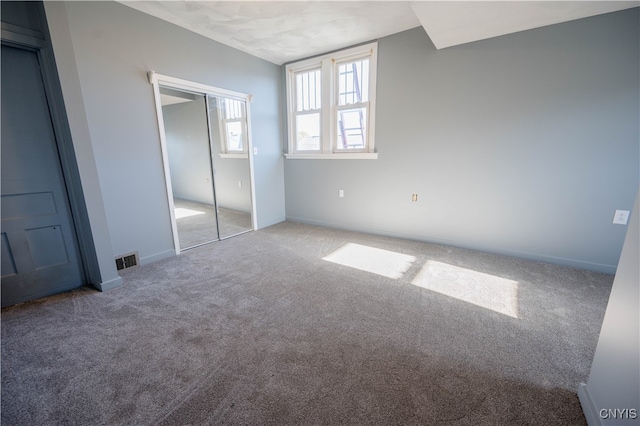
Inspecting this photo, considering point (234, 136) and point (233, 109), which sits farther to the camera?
point (234, 136)

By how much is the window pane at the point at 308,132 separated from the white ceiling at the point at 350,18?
103 centimetres

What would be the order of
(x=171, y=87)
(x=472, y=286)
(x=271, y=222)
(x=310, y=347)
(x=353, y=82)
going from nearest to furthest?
1. (x=310, y=347)
2. (x=472, y=286)
3. (x=171, y=87)
4. (x=353, y=82)
5. (x=271, y=222)

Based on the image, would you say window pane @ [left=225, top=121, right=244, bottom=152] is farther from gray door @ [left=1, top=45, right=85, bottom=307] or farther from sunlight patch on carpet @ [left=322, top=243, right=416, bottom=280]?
sunlight patch on carpet @ [left=322, top=243, right=416, bottom=280]

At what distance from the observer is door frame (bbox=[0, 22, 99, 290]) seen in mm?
1952

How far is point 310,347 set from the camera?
1646mm

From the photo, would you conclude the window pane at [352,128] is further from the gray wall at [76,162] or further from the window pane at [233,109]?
the gray wall at [76,162]

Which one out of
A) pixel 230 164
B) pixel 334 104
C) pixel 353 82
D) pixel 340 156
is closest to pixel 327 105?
pixel 334 104

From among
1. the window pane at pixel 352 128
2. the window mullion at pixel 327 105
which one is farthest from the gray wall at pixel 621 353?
the window mullion at pixel 327 105

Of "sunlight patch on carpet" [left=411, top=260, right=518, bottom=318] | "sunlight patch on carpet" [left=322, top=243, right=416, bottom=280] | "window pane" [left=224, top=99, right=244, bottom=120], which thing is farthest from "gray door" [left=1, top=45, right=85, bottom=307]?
"sunlight patch on carpet" [left=411, top=260, right=518, bottom=318]

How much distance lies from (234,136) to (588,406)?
170 inches

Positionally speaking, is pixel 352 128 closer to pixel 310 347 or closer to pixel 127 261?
pixel 310 347

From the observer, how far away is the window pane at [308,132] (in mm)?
4148

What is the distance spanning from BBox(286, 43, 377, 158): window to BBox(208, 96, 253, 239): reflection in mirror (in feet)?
2.86

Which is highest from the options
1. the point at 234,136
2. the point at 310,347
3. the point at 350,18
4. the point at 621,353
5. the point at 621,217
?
the point at 350,18
